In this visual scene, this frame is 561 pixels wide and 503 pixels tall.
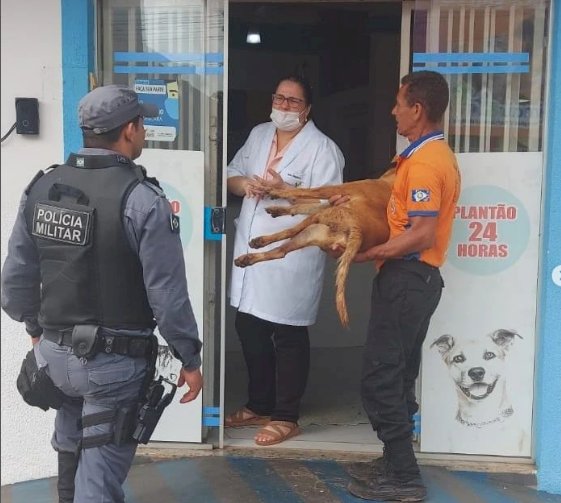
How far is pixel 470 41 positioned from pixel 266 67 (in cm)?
279

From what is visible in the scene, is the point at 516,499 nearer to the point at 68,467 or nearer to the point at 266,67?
the point at 68,467

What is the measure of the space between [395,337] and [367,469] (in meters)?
0.85

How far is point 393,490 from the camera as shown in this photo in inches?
138

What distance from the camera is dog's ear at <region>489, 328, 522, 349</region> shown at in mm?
3762

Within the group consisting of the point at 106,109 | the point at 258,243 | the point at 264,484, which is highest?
the point at 106,109

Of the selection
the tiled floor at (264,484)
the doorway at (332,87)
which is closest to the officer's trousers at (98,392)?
the tiled floor at (264,484)

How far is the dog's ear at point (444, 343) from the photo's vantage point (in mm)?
3793

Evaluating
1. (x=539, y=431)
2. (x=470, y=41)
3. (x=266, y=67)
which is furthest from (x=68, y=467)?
(x=266, y=67)

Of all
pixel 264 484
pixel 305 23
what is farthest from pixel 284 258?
pixel 305 23

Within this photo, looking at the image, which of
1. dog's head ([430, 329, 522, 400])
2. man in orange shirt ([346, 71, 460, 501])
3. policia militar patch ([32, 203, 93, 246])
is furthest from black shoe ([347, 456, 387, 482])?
policia militar patch ([32, 203, 93, 246])

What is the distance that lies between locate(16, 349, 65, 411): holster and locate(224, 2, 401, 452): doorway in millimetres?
A: 2297

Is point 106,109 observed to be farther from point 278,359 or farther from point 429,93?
point 278,359

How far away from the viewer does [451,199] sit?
3.26 metres

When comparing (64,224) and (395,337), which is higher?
(64,224)
